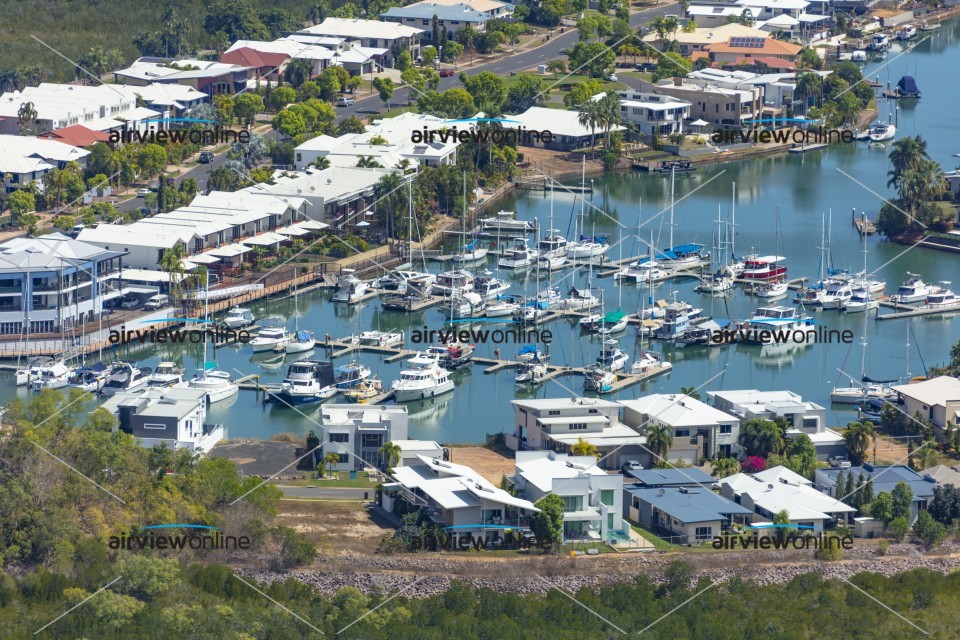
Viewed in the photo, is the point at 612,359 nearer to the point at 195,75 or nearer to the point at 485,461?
the point at 485,461

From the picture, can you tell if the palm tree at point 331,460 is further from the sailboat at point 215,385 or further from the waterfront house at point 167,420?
the sailboat at point 215,385

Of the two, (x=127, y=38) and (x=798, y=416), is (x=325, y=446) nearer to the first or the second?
(x=798, y=416)

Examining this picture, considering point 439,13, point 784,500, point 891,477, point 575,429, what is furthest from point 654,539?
point 439,13

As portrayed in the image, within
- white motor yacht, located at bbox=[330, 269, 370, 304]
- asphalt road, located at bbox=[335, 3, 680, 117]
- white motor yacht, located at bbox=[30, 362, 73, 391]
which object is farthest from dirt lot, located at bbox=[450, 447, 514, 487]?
asphalt road, located at bbox=[335, 3, 680, 117]

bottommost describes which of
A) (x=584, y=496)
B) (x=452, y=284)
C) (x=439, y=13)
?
(x=584, y=496)

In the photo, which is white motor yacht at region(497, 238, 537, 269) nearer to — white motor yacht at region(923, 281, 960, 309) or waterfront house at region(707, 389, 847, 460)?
white motor yacht at region(923, 281, 960, 309)

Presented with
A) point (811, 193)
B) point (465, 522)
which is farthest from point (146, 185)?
point (465, 522)
